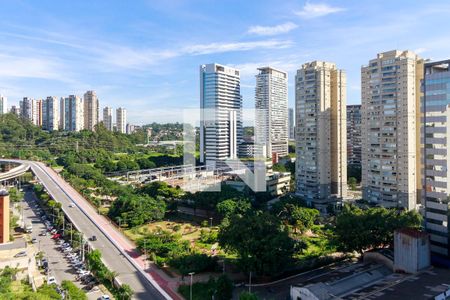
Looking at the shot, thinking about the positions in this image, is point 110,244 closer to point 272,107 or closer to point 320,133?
point 320,133

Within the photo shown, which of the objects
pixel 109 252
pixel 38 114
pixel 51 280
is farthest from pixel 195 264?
pixel 38 114

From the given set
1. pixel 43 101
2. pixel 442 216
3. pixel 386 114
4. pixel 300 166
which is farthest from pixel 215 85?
pixel 43 101

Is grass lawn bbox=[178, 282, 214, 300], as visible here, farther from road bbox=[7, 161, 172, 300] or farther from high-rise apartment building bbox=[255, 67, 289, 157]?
high-rise apartment building bbox=[255, 67, 289, 157]

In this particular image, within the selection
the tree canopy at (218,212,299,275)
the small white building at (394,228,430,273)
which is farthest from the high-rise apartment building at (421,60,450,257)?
the tree canopy at (218,212,299,275)

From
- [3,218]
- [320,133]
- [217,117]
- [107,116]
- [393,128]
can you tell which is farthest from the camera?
[107,116]

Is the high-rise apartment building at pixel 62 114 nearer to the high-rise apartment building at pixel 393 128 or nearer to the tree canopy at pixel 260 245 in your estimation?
the high-rise apartment building at pixel 393 128

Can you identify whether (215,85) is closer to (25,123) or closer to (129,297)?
(129,297)
